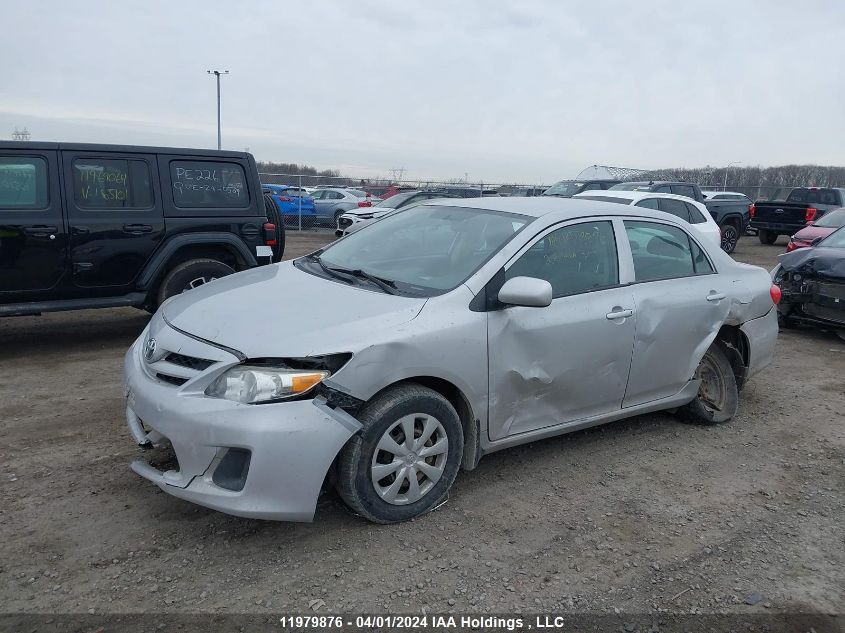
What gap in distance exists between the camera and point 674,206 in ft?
39.8

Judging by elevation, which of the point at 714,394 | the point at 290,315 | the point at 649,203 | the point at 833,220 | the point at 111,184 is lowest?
the point at 714,394

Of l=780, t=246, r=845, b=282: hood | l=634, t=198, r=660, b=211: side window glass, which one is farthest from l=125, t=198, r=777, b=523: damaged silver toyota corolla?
l=634, t=198, r=660, b=211: side window glass

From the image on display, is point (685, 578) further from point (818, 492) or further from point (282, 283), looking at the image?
point (282, 283)

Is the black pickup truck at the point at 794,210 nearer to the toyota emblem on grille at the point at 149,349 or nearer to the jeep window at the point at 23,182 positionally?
the jeep window at the point at 23,182

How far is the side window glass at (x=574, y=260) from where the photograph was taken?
4031 mm

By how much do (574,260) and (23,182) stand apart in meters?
4.99

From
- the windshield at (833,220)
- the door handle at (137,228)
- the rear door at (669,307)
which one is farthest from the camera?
the windshield at (833,220)

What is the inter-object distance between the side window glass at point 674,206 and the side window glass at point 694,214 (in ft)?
0.29

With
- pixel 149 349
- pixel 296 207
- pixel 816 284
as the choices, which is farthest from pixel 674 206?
pixel 296 207

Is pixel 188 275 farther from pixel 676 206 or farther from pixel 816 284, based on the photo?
pixel 676 206

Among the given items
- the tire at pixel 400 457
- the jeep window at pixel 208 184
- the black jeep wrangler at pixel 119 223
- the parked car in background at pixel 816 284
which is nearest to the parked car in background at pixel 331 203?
the jeep window at pixel 208 184

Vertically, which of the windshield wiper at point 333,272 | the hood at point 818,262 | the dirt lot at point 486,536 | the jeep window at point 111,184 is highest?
the jeep window at point 111,184

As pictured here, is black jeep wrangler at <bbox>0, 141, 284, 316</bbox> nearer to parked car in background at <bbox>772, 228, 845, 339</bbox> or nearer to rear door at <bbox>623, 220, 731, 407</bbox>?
rear door at <bbox>623, 220, 731, 407</bbox>

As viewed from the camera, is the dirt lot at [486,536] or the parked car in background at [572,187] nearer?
the dirt lot at [486,536]
